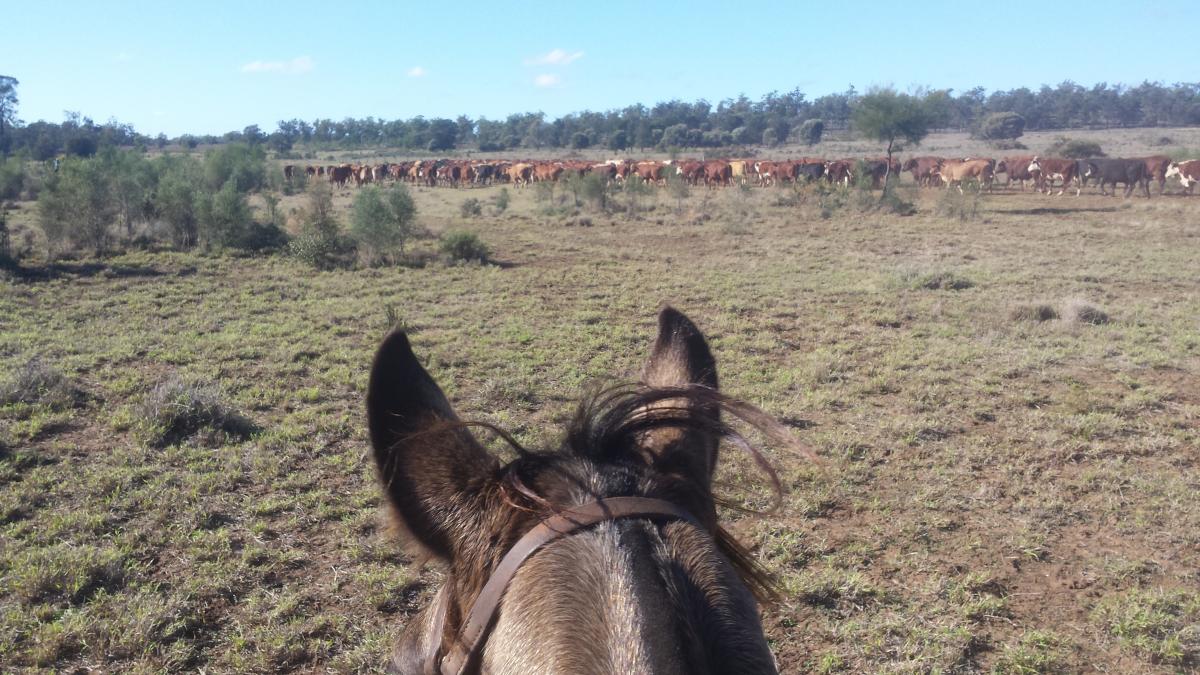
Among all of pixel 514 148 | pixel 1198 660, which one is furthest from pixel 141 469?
pixel 514 148

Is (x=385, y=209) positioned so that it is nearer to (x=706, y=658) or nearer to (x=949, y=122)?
(x=706, y=658)

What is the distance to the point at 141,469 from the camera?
214 inches

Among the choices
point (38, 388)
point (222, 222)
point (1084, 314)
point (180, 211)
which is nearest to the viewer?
point (38, 388)

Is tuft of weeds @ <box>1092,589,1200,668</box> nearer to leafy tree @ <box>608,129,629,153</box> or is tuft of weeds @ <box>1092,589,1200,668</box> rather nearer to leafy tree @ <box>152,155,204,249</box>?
leafy tree @ <box>152,155,204,249</box>

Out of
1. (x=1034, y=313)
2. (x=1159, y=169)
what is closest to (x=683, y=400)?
(x=1034, y=313)

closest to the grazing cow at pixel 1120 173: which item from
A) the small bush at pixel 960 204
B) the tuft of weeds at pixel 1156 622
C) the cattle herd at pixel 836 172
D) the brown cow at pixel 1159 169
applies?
the cattle herd at pixel 836 172

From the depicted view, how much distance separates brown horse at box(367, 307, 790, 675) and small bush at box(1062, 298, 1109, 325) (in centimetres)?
1064

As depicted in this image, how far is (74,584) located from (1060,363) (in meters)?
9.52

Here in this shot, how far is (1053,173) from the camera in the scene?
1239 inches

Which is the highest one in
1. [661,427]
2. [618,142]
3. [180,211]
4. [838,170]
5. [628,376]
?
[618,142]

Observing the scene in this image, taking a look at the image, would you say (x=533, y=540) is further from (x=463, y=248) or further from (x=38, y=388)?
(x=463, y=248)

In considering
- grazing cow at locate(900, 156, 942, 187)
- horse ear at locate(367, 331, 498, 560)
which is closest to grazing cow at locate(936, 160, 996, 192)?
grazing cow at locate(900, 156, 942, 187)

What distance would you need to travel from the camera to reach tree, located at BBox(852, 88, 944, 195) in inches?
1228

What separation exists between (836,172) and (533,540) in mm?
37268
